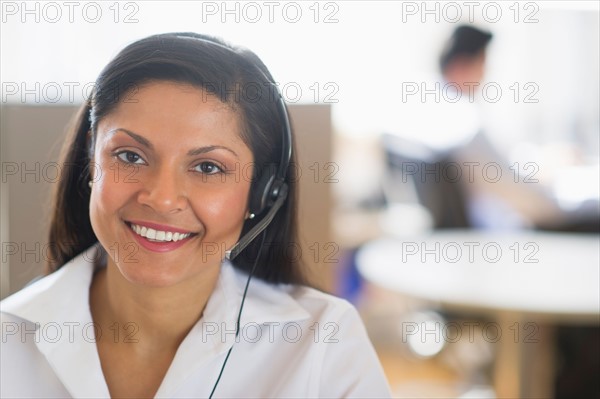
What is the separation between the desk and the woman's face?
2.84 ft

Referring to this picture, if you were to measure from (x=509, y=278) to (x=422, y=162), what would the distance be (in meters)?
1.05

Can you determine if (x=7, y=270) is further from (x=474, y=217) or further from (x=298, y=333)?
(x=474, y=217)

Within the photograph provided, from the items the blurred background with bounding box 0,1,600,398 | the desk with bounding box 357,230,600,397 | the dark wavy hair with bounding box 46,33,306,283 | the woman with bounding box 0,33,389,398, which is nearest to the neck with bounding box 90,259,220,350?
the woman with bounding box 0,33,389,398

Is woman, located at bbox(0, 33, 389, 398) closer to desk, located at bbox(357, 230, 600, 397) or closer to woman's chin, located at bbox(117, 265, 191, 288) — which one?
woman's chin, located at bbox(117, 265, 191, 288)

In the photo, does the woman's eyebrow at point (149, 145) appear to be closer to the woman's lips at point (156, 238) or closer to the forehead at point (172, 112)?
the forehead at point (172, 112)

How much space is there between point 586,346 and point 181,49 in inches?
75.3

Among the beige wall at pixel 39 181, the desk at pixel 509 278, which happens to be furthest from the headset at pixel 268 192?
the desk at pixel 509 278

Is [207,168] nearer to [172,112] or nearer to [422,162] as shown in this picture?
[172,112]

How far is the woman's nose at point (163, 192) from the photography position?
0.96 meters

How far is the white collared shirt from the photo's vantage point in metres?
1.04

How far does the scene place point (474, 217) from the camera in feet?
8.34

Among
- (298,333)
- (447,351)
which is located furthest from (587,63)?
(298,333)

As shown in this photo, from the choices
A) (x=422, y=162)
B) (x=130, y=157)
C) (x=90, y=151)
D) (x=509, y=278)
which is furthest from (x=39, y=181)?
(x=422, y=162)

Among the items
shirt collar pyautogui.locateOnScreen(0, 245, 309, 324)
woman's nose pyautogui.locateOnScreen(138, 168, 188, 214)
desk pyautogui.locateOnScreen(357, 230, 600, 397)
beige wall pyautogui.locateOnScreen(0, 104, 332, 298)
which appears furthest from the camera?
desk pyautogui.locateOnScreen(357, 230, 600, 397)
